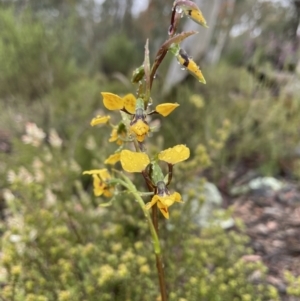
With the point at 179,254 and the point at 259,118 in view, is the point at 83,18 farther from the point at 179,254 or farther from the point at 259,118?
the point at 179,254

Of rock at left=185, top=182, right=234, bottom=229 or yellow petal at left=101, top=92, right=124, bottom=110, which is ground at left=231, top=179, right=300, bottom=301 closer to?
rock at left=185, top=182, right=234, bottom=229

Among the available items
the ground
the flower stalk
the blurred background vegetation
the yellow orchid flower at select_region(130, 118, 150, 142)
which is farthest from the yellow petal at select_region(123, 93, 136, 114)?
the ground

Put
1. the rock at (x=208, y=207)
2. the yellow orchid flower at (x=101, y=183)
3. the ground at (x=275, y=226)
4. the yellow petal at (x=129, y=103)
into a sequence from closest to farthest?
1. the yellow petal at (x=129, y=103)
2. the yellow orchid flower at (x=101, y=183)
3. the ground at (x=275, y=226)
4. the rock at (x=208, y=207)

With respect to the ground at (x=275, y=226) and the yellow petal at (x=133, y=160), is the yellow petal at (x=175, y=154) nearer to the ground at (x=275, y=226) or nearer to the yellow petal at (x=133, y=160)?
the yellow petal at (x=133, y=160)

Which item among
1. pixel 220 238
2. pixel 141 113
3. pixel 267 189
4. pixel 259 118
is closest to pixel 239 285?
pixel 220 238

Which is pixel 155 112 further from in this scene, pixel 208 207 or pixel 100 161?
pixel 208 207

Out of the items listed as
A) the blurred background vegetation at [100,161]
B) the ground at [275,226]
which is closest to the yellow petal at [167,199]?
the blurred background vegetation at [100,161]
